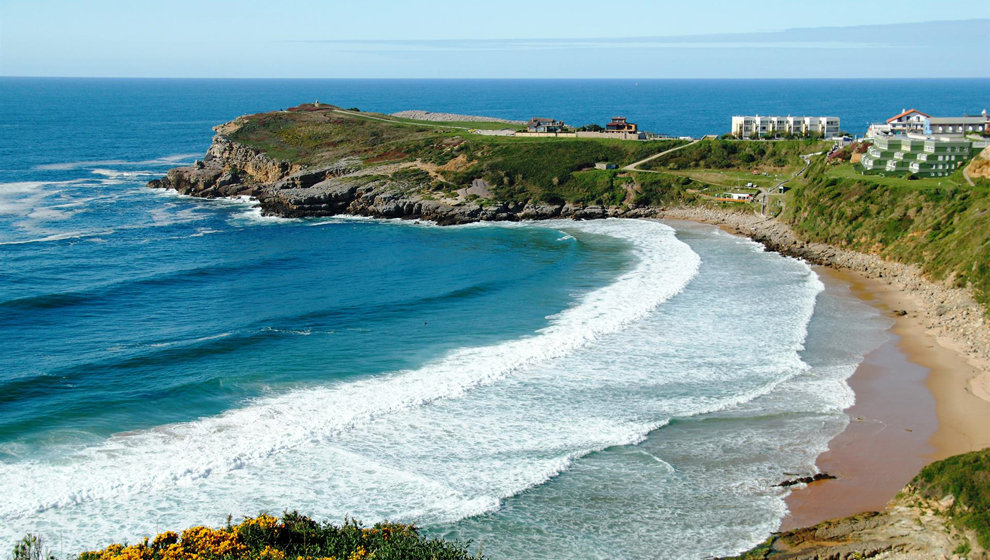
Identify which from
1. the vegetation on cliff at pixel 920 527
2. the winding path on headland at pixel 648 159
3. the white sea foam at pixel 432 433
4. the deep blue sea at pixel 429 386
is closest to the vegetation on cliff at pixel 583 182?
the winding path on headland at pixel 648 159

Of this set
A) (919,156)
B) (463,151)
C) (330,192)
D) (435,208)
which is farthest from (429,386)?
(463,151)

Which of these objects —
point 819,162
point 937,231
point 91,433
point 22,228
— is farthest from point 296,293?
point 819,162

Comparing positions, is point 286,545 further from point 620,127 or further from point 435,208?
point 620,127

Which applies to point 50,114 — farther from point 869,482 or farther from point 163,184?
point 869,482

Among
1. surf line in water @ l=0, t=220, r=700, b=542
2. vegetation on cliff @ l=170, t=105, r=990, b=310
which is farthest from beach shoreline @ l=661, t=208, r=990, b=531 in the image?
surf line in water @ l=0, t=220, r=700, b=542

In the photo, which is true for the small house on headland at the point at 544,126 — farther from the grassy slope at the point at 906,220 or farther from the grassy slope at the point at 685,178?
the grassy slope at the point at 906,220

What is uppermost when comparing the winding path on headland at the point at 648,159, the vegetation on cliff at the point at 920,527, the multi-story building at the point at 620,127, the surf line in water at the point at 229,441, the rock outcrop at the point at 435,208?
the multi-story building at the point at 620,127
